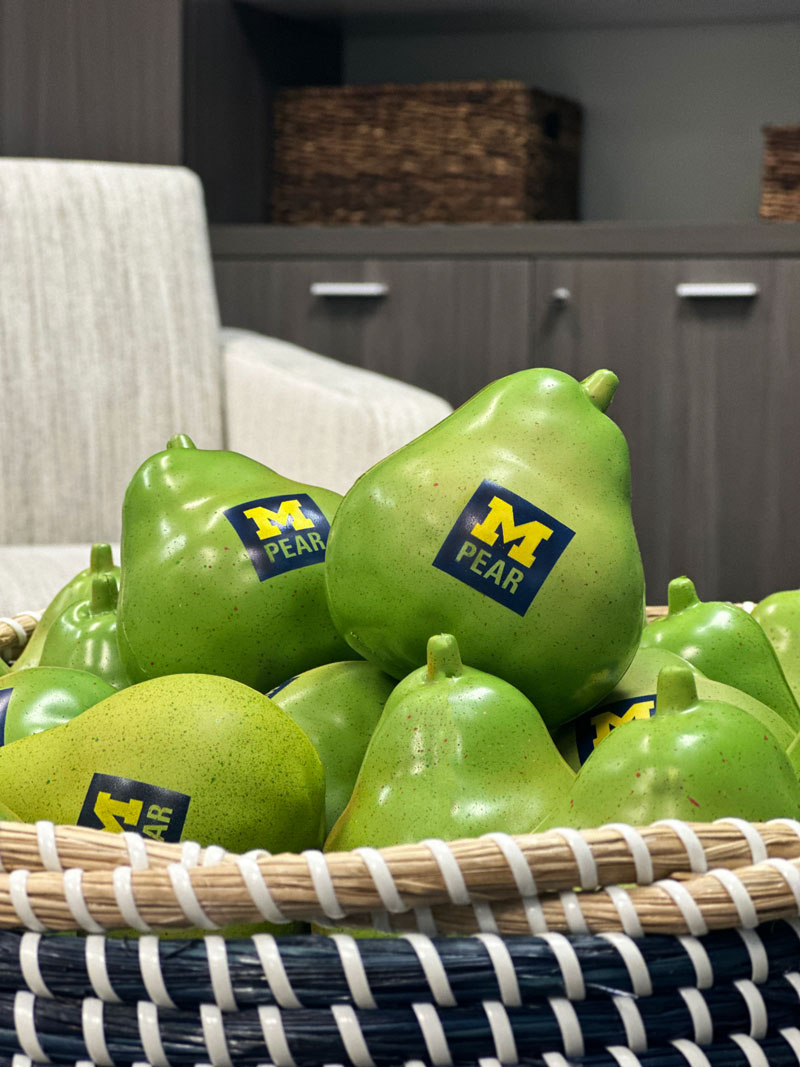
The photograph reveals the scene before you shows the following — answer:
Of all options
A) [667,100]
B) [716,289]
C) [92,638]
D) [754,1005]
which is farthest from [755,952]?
[667,100]

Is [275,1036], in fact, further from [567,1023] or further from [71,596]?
[71,596]

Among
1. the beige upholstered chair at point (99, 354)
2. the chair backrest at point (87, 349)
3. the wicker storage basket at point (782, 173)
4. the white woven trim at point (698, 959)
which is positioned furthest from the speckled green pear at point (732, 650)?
the wicker storage basket at point (782, 173)

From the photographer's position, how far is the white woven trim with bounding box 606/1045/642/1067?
1.18 feet

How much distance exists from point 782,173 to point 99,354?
1103mm

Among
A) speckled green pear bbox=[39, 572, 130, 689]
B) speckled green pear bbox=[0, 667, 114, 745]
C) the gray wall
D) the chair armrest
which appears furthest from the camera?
the gray wall

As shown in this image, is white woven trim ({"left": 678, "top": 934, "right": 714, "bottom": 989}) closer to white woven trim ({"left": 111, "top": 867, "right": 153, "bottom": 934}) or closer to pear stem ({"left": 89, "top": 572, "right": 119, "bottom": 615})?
white woven trim ({"left": 111, "top": 867, "right": 153, "bottom": 934})

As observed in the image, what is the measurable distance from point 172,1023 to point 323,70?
2614 mm

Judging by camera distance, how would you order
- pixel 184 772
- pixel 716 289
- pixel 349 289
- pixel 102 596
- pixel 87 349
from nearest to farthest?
pixel 184 772
pixel 102 596
pixel 87 349
pixel 716 289
pixel 349 289

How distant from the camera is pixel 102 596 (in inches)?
26.7

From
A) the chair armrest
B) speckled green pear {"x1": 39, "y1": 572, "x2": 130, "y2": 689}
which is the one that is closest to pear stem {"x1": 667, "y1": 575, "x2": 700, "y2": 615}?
speckled green pear {"x1": 39, "y1": 572, "x2": 130, "y2": 689}

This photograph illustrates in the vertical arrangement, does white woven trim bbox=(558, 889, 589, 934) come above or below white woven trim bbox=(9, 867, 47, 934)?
above

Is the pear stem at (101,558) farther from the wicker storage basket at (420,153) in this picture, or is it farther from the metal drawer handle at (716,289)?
the wicker storage basket at (420,153)

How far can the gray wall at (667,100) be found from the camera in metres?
2.59

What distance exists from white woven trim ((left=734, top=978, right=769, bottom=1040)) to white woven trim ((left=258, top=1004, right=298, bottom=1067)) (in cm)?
12
